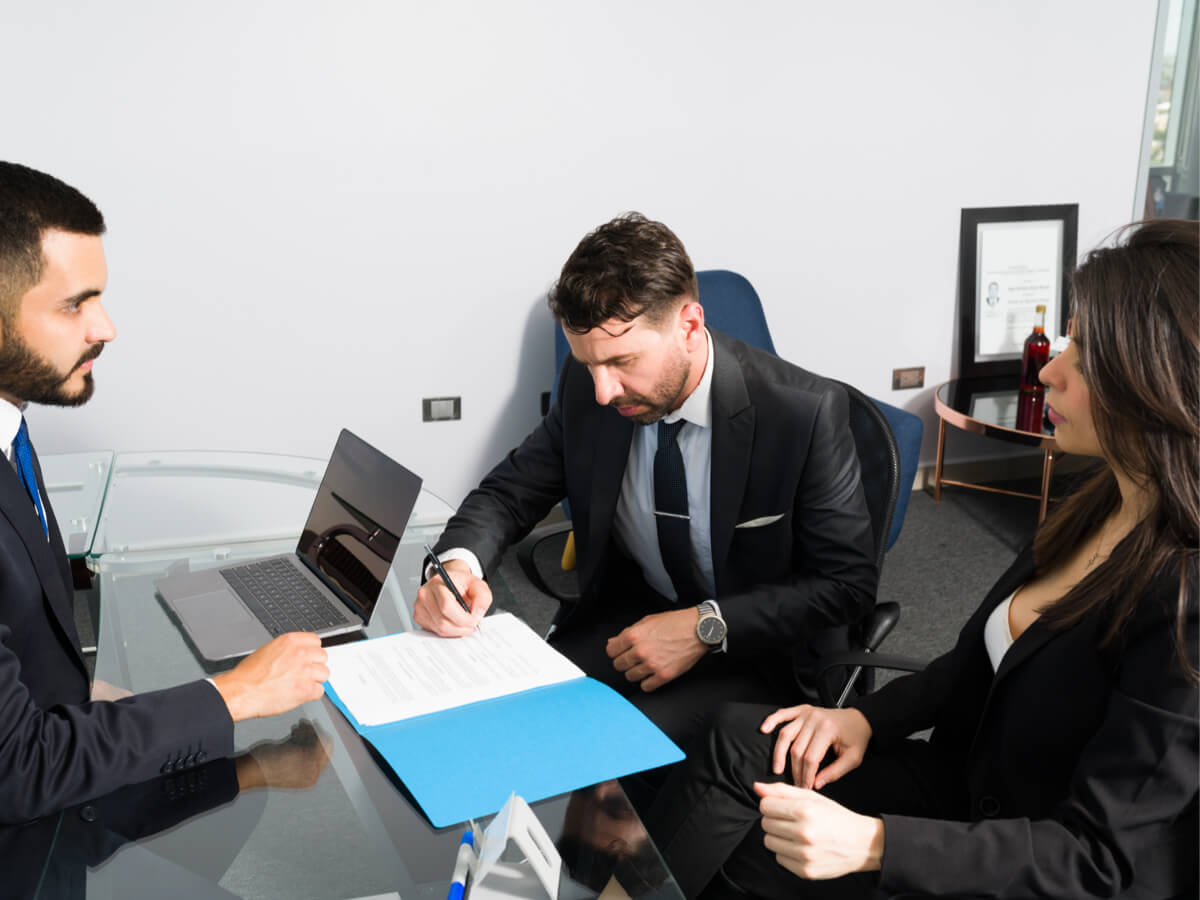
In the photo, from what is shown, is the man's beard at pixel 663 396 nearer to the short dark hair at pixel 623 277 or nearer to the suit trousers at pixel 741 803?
the short dark hair at pixel 623 277

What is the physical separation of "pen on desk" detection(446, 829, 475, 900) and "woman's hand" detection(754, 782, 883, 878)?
0.36 meters

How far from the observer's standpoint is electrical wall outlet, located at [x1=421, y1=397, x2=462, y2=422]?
362 cm

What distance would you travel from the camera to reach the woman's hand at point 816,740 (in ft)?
5.26

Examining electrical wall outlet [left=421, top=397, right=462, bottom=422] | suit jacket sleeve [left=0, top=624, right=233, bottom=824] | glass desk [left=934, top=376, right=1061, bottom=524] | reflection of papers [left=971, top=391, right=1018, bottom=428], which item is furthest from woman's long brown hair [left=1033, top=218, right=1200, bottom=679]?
electrical wall outlet [left=421, top=397, right=462, bottom=422]

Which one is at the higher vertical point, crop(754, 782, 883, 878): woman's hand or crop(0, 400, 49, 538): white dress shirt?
crop(0, 400, 49, 538): white dress shirt

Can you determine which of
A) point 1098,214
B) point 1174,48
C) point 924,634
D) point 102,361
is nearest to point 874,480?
point 924,634

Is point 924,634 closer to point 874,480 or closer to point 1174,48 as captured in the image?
point 874,480

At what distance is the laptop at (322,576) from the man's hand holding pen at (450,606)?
0.25 feet

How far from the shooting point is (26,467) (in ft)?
5.52

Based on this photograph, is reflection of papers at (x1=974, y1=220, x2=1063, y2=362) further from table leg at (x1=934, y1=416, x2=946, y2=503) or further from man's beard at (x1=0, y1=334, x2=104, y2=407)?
man's beard at (x1=0, y1=334, x2=104, y2=407)

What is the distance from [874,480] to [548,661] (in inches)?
30.6

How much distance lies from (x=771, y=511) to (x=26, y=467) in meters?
1.28

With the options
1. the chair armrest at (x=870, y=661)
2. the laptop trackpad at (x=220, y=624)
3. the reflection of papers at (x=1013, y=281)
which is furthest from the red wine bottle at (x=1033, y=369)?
Result: the laptop trackpad at (x=220, y=624)

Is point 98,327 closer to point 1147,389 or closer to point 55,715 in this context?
point 55,715
